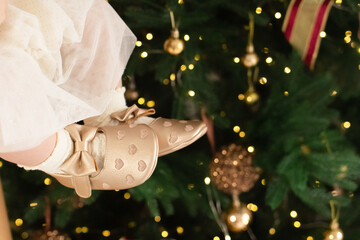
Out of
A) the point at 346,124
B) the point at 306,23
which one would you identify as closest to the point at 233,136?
the point at 346,124

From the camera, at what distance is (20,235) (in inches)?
48.0

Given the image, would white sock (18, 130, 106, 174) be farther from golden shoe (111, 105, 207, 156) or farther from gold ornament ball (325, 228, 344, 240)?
gold ornament ball (325, 228, 344, 240)

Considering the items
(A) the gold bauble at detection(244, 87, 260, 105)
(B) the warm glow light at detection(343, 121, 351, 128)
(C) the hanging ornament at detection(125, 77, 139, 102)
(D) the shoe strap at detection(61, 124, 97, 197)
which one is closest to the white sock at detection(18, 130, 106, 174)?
(D) the shoe strap at detection(61, 124, 97, 197)

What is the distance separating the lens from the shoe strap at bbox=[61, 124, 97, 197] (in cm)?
73

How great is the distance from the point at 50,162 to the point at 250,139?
1.74ft

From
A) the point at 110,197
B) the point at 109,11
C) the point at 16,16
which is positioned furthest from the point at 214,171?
the point at 16,16

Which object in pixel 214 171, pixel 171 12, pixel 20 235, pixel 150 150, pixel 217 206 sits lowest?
pixel 20 235

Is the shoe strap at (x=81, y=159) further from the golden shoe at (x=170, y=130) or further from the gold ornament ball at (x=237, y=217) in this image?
the gold ornament ball at (x=237, y=217)

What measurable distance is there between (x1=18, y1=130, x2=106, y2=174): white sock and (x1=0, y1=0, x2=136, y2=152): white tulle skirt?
0.07 metres

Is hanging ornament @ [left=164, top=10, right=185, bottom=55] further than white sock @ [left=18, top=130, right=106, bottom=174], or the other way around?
hanging ornament @ [left=164, top=10, right=185, bottom=55]

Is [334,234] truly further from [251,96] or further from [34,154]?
[34,154]

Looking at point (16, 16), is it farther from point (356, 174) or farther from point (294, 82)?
point (356, 174)

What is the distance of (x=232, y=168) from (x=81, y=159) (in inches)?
17.2

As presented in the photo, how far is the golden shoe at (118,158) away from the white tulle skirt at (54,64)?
0.06 meters
